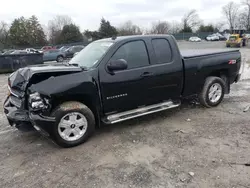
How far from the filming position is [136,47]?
15.0ft

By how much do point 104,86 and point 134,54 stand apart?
3.03ft

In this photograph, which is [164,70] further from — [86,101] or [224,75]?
[224,75]

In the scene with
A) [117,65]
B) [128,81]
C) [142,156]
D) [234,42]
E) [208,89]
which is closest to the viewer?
[142,156]

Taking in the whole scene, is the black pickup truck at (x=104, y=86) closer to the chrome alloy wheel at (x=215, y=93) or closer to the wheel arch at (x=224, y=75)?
the chrome alloy wheel at (x=215, y=93)

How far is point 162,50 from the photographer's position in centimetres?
487

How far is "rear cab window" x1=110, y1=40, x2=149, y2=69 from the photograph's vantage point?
438cm

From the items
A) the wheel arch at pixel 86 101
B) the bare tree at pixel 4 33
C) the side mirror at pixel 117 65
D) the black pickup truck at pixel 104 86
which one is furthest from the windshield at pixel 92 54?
the bare tree at pixel 4 33

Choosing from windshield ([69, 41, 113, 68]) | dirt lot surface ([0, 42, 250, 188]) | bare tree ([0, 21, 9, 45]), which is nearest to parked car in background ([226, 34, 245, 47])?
dirt lot surface ([0, 42, 250, 188])

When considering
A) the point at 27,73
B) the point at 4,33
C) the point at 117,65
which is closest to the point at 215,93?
the point at 117,65

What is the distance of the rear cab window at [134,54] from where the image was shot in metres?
4.38

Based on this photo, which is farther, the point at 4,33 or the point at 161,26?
the point at 161,26

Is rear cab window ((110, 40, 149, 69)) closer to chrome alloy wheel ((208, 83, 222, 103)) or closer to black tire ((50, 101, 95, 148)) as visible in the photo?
black tire ((50, 101, 95, 148))

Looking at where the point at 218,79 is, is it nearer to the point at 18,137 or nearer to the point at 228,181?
the point at 228,181

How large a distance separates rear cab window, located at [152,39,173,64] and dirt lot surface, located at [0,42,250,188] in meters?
1.30
